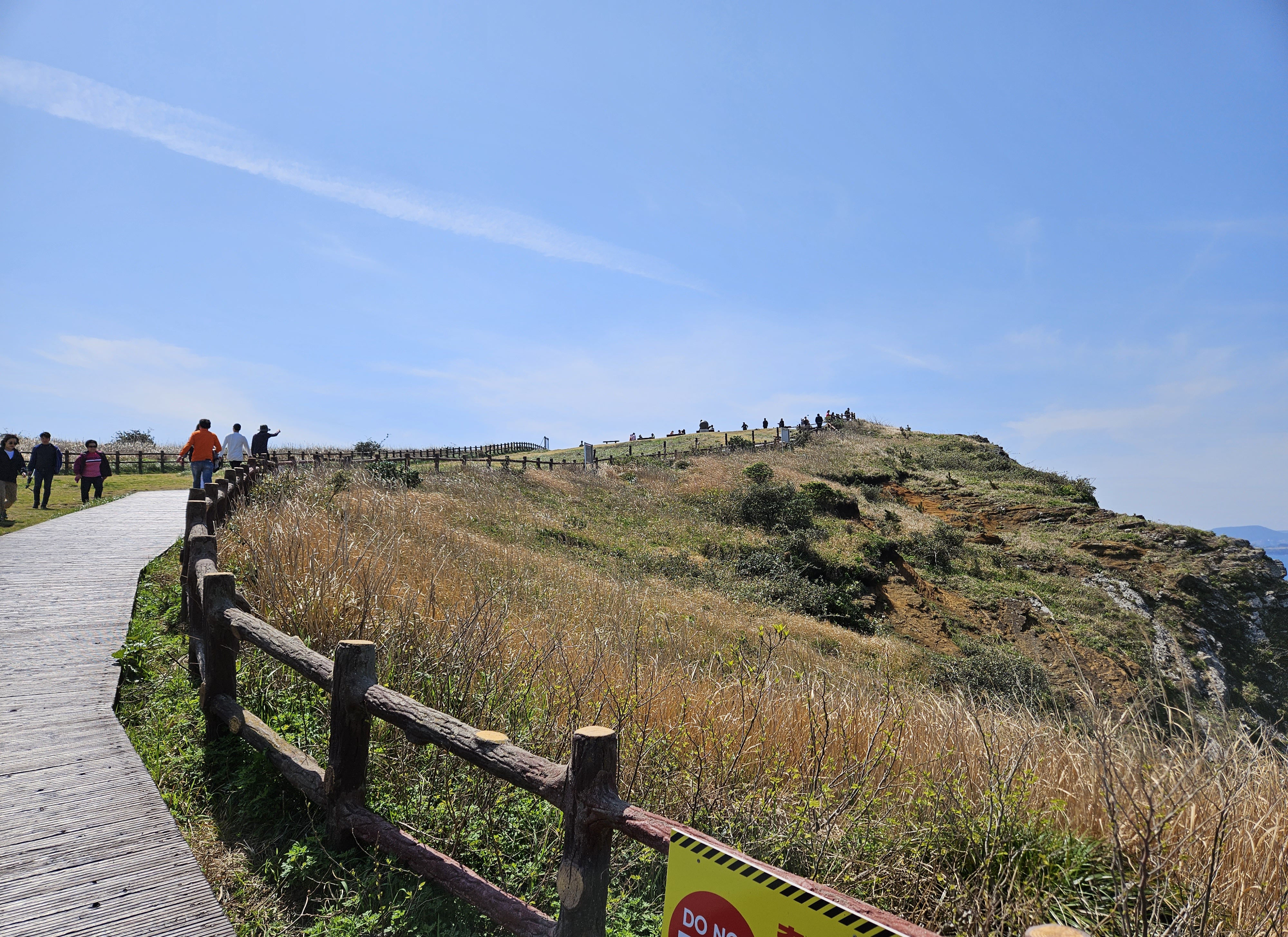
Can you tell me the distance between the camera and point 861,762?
12.9 feet

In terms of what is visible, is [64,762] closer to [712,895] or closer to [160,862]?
[160,862]

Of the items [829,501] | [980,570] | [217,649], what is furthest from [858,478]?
[217,649]

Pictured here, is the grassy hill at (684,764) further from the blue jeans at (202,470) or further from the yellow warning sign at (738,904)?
the blue jeans at (202,470)

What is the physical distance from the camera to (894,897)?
320 cm

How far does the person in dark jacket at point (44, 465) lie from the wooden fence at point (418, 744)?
1491cm

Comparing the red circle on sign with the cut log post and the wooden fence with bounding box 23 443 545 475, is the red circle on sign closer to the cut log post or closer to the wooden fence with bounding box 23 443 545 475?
the cut log post

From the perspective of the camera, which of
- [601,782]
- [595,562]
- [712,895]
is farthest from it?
[595,562]

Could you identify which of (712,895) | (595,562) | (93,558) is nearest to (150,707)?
(712,895)

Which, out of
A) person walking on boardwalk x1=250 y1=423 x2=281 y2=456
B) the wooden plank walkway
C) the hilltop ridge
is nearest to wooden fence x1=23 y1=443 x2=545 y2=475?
person walking on boardwalk x1=250 y1=423 x2=281 y2=456

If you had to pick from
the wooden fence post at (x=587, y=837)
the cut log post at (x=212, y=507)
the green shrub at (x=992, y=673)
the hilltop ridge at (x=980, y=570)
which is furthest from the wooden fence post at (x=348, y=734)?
the hilltop ridge at (x=980, y=570)

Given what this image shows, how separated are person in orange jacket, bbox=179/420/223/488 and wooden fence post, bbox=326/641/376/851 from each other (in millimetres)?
13268

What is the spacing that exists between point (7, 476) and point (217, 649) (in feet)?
46.4

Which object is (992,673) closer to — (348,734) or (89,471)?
(348,734)

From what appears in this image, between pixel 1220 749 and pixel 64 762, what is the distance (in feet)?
21.6
